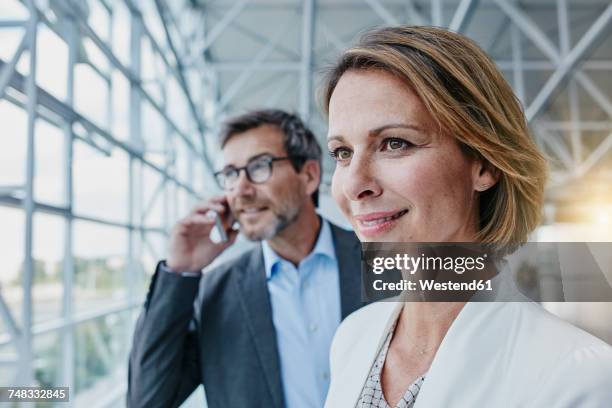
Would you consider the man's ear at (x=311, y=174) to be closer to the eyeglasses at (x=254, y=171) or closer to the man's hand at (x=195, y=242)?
the eyeglasses at (x=254, y=171)

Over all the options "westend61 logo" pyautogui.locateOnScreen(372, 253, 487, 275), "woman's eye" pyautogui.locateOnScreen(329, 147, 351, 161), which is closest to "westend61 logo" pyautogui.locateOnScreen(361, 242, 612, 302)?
"westend61 logo" pyautogui.locateOnScreen(372, 253, 487, 275)

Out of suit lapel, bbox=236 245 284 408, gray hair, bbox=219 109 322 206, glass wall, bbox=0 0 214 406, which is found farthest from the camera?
glass wall, bbox=0 0 214 406

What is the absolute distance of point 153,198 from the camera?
Answer: 4.22 metres

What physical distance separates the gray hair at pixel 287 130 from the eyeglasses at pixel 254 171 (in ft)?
0.23

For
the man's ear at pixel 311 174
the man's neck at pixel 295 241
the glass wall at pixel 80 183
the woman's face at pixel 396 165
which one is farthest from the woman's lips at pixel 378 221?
the glass wall at pixel 80 183

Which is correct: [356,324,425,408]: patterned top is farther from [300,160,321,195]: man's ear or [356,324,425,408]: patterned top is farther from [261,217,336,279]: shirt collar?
[300,160,321,195]: man's ear

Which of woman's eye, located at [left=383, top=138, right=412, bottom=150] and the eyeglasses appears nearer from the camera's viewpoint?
→ woman's eye, located at [left=383, top=138, right=412, bottom=150]

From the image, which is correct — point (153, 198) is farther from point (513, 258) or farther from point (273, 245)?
point (513, 258)

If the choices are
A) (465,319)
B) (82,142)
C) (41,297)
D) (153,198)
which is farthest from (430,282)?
(153,198)

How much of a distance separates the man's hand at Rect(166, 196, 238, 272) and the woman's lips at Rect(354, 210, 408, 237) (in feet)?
1.81

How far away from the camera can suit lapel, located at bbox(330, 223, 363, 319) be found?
3.35ft

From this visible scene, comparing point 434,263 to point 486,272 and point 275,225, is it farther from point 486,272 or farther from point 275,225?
point 275,225

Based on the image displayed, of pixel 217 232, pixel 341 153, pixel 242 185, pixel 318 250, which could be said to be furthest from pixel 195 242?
pixel 341 153

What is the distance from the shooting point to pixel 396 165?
555 millimetres
